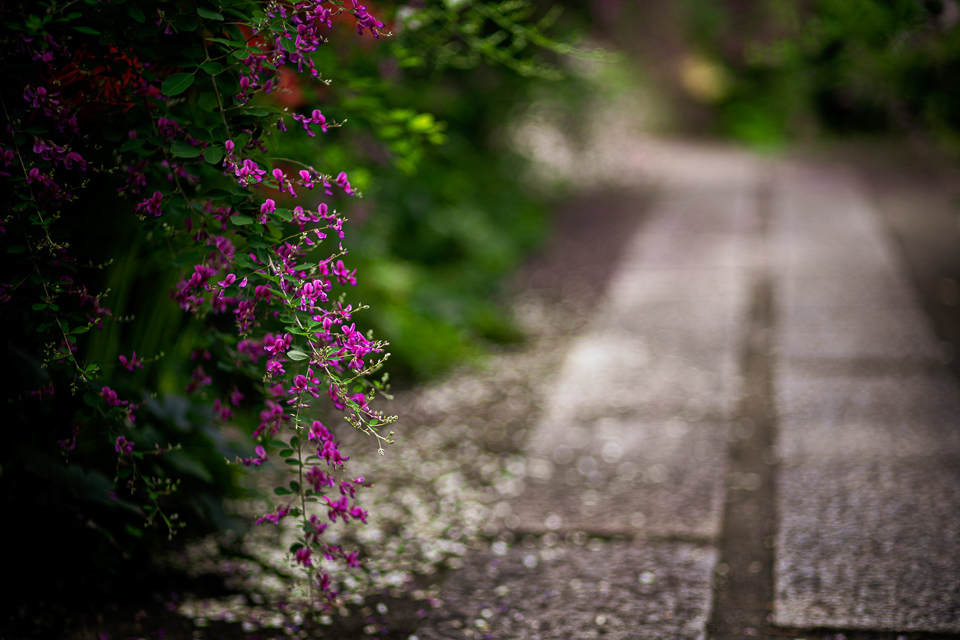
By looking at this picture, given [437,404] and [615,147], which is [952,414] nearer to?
[437,404]

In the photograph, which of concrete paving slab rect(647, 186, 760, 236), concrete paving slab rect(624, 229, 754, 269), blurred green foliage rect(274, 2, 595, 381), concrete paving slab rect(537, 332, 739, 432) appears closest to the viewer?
blurred green foliage rect(274, 2, 595, 381)

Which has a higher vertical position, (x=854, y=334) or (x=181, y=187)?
(x=181, y=187)

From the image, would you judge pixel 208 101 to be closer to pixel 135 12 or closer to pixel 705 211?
pixel 135 12

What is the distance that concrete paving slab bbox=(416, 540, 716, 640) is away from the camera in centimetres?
154

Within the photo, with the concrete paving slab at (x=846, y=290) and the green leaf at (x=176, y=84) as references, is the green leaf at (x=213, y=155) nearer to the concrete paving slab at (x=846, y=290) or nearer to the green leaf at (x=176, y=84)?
the green leaf at (x=176, y=84)

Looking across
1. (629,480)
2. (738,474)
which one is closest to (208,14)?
(629,480)

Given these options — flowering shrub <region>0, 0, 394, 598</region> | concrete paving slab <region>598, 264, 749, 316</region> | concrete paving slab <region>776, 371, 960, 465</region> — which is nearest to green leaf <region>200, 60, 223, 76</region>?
flowering shrub <region>0, 0, 394, 598</region>

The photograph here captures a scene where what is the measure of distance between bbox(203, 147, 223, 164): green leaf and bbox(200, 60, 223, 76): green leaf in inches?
4.2

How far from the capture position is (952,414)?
93.9 inches

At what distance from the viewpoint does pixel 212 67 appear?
1.09 m

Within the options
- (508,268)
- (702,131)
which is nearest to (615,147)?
(508,268)

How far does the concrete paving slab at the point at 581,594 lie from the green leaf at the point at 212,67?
1.14 metres

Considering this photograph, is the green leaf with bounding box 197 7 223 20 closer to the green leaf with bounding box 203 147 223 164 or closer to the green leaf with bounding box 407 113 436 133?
the green leaf with bounding box 203 147 223 164

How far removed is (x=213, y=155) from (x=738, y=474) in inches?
67.4
